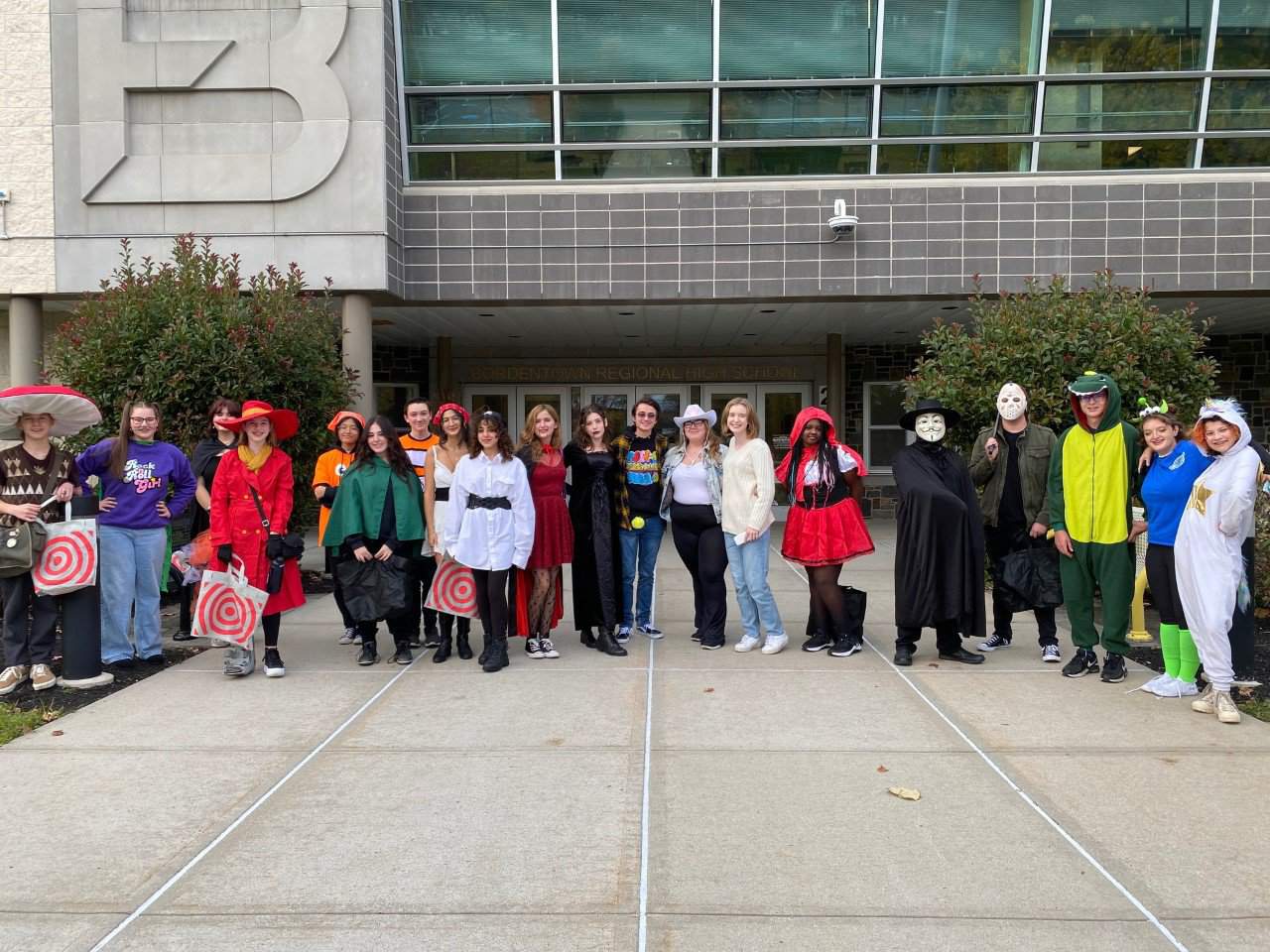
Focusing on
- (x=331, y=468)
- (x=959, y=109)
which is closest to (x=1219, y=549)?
(x=331, y=468)

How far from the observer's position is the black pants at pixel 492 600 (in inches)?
252

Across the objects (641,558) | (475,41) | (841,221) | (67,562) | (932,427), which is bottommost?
(641,558)

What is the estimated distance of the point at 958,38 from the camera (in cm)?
1317

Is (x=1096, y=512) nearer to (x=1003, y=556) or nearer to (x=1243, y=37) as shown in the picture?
(x=1003, y=556)

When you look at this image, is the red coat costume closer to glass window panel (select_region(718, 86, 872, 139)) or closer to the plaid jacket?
the plaid jacket

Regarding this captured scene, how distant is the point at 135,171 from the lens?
1268 centimetres

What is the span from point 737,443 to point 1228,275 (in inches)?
387

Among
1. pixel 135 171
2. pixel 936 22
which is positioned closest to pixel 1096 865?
pixel 936 22

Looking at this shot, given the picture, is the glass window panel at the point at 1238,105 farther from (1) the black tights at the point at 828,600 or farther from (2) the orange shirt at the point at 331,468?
(2) the orange shirt at the point at 331,468

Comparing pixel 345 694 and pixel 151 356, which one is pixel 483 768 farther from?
pixel 151 356

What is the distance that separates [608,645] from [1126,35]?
443 inches

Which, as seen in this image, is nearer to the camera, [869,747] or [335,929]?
[335,929]

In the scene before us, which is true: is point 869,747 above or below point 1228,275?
below

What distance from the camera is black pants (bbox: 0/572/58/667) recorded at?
5.84 m
